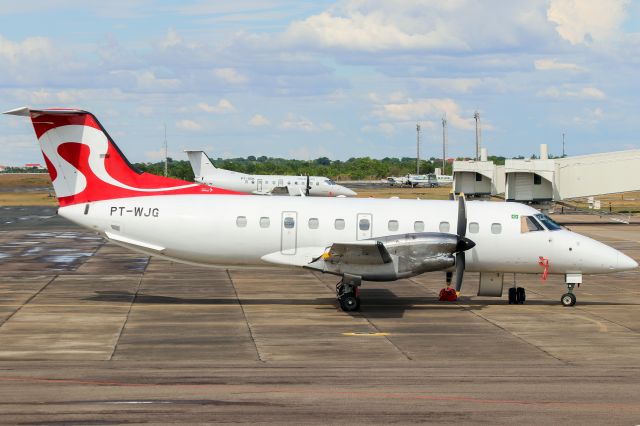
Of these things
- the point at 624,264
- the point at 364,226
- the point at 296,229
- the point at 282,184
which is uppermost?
the point at 282,184

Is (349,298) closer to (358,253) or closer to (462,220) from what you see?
(358,253)

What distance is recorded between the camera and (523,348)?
2067 cm

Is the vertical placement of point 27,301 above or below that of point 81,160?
below

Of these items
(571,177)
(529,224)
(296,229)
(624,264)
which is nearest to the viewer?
(296,229)

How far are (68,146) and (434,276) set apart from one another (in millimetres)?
15177

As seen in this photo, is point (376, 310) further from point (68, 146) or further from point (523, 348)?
point (68, 146)

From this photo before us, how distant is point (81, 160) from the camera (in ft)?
87.7

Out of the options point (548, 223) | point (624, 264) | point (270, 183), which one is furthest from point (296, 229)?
point (270, 183)

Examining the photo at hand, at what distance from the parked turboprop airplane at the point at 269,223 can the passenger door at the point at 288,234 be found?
0.03m

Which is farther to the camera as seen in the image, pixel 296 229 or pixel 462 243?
pixel 296 229

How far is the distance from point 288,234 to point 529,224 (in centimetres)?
719

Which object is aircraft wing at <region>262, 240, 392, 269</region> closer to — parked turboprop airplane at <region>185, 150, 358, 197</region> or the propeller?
the propeller

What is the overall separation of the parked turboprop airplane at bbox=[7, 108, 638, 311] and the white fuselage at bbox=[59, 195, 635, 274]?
29 millimetres

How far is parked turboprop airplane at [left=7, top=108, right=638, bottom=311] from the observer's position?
26234mm
